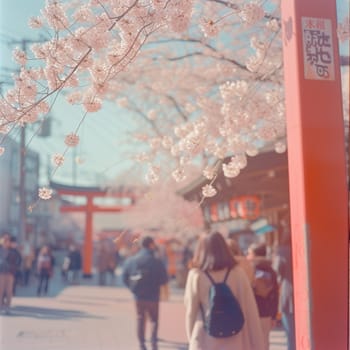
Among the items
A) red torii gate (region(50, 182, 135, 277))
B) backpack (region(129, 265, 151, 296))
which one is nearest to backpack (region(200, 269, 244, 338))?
backpack (region(129, 265, 151, 296))

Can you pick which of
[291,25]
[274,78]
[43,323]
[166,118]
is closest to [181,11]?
[291,25]

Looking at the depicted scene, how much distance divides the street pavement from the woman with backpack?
144 inches

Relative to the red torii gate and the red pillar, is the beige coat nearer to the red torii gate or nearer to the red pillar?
the red torii gate

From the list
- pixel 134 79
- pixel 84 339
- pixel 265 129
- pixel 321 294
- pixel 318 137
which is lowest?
pixel 84 339

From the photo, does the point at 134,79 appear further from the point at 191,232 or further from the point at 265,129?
the point at 191,232

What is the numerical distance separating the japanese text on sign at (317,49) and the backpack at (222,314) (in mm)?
1762

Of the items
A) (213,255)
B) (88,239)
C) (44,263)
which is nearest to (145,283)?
(213,255)

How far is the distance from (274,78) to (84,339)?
480 centimetres

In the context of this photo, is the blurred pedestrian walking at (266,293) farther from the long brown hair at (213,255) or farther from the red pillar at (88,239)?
the red pillar at (88,239)

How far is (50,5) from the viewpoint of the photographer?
3.63m

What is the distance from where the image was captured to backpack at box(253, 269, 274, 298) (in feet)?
19.1

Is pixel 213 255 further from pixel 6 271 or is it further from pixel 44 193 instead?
pixel 6 271

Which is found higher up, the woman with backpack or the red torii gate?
the red torii gate

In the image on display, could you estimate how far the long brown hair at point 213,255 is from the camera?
13.7 feet
